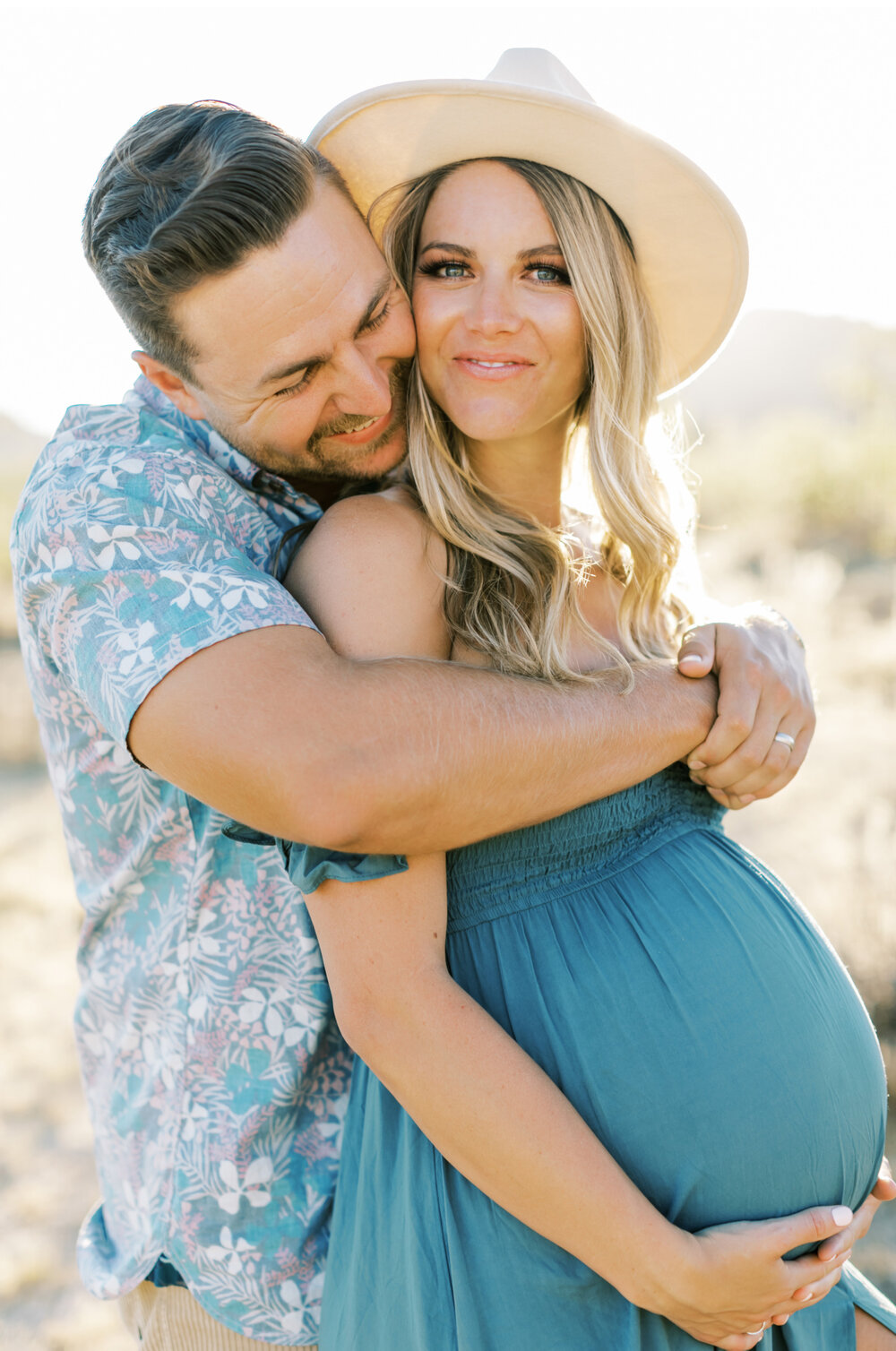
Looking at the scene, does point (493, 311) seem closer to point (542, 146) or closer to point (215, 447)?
point (542, 146)

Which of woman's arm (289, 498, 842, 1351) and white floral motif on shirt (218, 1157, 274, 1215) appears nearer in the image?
woman's arm (289, 498, 842, 1351)

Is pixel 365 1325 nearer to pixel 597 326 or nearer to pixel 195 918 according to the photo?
pixel 195 918

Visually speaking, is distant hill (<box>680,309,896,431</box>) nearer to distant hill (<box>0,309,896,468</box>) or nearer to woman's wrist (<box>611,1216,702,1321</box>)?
distant hill (<box>0,309,896,468</box>)

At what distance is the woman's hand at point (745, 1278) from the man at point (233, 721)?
0.11ft

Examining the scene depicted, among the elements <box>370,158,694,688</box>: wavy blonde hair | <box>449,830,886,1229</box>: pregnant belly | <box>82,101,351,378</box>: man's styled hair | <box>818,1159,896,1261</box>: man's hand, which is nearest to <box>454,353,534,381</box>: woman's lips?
<box>370,158,694,688</box>: wavy blonde hair

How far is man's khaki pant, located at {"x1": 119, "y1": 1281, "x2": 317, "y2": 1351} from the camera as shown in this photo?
1.68 meters

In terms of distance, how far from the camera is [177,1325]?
1.74 metres

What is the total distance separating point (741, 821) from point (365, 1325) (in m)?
4.73

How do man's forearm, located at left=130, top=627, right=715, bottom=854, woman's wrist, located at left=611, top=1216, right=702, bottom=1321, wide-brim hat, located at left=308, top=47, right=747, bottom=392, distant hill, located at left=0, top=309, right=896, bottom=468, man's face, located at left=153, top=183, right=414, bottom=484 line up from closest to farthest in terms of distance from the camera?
man's forearm, located at left=130, top=627, right=715, bottom=854 → woman's wrist, located at left=611, top=1216, right=702, bottom=1321 → man's face, located at left=153, top=183, right=414, bottom=484 → wide-brim hat, located at left=308, top=47, right=747, bottom=392 → distant hill, located at left=0, top=309, right=896, bottom=468

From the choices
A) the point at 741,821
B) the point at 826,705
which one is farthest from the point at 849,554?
the point at 741,821

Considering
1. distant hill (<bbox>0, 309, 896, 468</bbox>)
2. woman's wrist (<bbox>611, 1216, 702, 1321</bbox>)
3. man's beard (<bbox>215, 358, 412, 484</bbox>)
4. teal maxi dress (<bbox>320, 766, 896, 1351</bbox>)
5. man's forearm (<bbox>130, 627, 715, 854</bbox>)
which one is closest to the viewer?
man's forearm (<bbox>130, 627, 715, 854</bbox>)

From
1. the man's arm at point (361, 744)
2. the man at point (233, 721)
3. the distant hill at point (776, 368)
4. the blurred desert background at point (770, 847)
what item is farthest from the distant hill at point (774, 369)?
the man's arm at point (361, 744)

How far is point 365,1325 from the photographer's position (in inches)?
61.1

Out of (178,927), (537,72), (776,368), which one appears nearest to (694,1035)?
(178,927)
